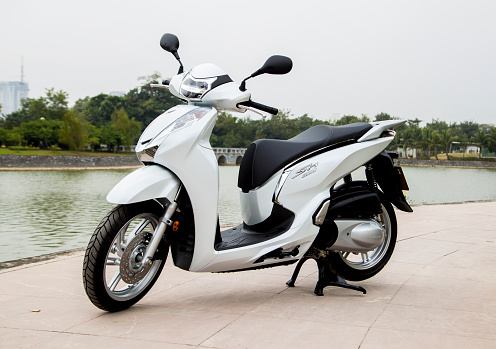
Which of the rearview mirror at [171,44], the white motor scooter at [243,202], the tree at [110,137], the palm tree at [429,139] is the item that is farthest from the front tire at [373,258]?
the palm tree at [429,139]

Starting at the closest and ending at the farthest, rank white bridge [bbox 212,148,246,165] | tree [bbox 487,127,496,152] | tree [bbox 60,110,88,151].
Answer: tree [bbox 60,110,88,151] → white bridge [bbox 212,148,246,165] → tree [bbox 487,127,496,152]

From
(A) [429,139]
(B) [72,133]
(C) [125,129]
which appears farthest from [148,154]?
(A) [429,139]

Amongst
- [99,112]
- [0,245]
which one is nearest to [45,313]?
[0,245]

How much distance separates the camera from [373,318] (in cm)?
276

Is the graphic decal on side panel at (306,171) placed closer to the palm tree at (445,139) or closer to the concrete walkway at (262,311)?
the concrete walkway at (262,311)

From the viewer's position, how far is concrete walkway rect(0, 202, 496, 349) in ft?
7.84

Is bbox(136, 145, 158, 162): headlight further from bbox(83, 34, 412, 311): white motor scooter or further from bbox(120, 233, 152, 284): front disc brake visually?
bbox(120, 233, 152, 284): front disc brake

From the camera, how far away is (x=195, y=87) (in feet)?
9.87

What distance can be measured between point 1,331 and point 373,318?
1789 millimetres

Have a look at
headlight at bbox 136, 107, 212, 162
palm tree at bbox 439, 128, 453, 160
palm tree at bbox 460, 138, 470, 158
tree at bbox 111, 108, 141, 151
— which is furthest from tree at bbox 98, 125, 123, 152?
palm tree at bbox 460, 138, 470, 158

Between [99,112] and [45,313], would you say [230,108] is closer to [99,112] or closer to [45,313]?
[45,313]

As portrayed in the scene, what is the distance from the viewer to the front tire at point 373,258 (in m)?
3.49

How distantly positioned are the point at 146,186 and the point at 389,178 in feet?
5.64

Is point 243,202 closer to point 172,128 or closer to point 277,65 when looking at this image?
point 172,128
